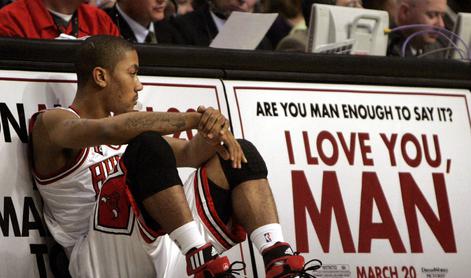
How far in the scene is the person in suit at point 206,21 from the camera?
278 inches

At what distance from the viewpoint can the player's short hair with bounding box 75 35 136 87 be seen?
4555mm

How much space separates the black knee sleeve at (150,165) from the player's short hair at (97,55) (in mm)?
453

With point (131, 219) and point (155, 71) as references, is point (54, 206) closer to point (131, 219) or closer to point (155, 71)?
point (131, 219)

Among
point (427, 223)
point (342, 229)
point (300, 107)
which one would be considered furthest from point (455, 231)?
point (300, 107)

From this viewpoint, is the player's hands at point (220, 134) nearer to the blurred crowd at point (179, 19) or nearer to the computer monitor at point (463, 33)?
the blurred crowd at point (179, 19)

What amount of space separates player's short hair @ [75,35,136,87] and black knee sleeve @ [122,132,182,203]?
0.45 m

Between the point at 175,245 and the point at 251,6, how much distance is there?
3.47 meters

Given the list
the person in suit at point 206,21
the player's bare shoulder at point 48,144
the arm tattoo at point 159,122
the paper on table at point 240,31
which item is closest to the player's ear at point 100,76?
the player's bare shoulder at point 48,144

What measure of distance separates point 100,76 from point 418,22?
3.52 metres

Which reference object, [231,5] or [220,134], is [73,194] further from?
[231,5]

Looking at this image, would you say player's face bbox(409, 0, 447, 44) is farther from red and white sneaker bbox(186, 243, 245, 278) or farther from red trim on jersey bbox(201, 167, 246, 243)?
red and white sneaker bbox(186, 243, 245, 278)

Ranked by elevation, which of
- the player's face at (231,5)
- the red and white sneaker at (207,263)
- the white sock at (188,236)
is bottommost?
the player's face at (231,5)

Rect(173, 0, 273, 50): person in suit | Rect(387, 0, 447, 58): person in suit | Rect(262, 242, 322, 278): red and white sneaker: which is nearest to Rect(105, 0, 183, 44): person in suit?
Rect(173, 0, 273, 50): person in suit

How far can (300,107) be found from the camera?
5309 mm
